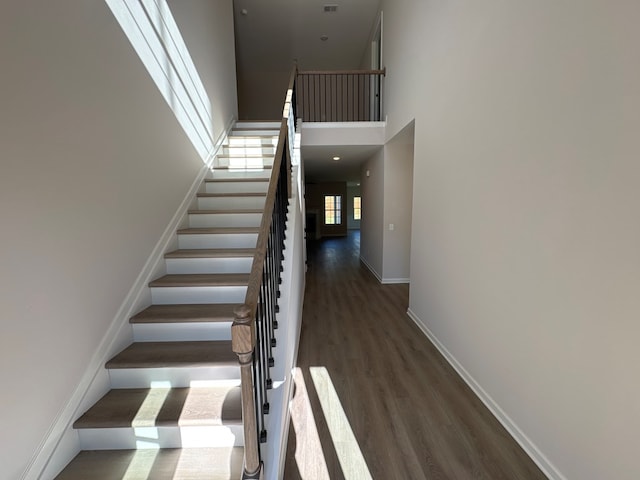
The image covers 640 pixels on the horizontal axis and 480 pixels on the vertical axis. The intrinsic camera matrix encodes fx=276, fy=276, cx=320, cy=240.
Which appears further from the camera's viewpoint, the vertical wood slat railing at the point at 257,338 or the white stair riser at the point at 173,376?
the white stair riser at the point at 173,376

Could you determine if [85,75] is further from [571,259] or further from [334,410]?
[571,259]

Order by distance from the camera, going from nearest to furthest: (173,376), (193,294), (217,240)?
1. (173,376)
2. (193,294)
3. (217,240)

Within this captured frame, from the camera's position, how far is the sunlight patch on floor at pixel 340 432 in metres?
1.56

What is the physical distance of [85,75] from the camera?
1.66 meters

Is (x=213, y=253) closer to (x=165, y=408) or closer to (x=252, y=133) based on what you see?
(x=165, y=408)

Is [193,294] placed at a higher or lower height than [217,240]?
lower

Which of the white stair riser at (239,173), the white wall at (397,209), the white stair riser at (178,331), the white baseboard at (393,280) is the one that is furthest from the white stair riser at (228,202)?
the white baseboard at (393,280)

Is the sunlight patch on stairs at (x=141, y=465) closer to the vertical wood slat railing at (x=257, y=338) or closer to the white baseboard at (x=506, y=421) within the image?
the vertical wood slat railing at (x=257, y=338)

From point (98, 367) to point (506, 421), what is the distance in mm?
2596

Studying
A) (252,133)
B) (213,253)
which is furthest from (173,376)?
(252,133)

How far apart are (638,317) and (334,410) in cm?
173

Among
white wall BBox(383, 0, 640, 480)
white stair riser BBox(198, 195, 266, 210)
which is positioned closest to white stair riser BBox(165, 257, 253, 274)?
white stair riser BBox(198, 195, 266, 210)

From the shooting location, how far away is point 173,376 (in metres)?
1.72

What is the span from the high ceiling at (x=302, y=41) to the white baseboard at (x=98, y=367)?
3.51 m
